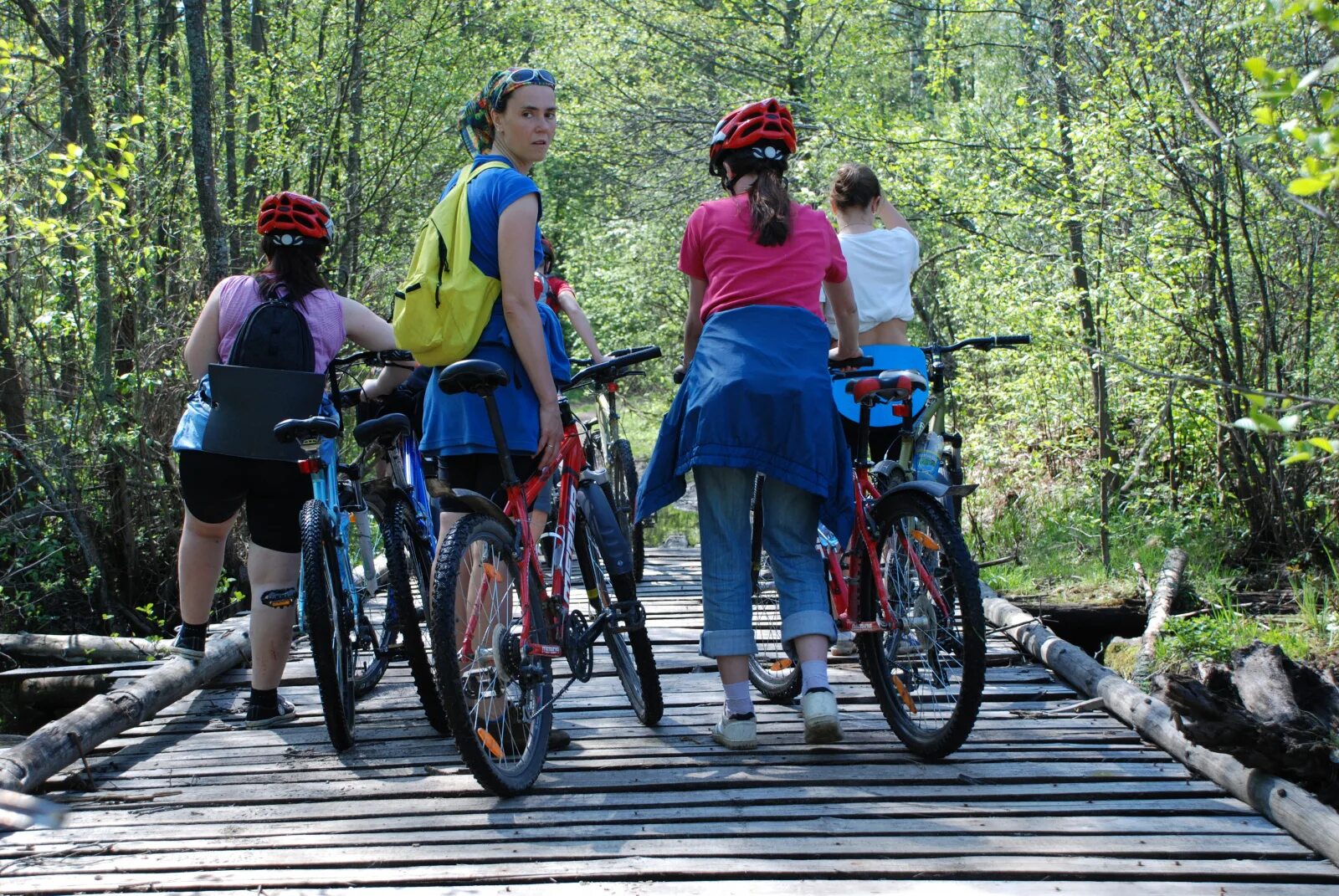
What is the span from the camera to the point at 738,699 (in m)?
4.48

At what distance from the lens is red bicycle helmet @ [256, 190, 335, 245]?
496 cm

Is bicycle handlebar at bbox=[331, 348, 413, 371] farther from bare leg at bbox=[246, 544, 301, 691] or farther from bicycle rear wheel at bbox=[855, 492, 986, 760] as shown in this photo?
bicycle rear wheel at bbox=[855, 492, 986, 760]

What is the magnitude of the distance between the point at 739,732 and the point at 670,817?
68 centimetres

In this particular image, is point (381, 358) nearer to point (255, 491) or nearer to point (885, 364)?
point (255, 491)

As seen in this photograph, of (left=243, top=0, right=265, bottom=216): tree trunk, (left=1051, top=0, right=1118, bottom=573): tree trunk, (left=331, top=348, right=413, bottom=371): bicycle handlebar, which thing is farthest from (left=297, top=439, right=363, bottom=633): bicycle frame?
(left=243, top=0, right=265, bottom=216): tree trunk

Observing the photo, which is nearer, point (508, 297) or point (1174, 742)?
point (508, 297)

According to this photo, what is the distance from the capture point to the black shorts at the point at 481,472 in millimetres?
4297

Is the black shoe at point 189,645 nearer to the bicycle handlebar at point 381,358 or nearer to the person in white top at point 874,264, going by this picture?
the bicycle handlebar at point 381,358

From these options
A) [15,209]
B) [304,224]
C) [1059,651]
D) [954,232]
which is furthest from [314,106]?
[1059,651]

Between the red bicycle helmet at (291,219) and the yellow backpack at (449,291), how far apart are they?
99 centimetres

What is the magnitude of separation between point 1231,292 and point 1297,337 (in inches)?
28.4

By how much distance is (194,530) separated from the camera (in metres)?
5.20

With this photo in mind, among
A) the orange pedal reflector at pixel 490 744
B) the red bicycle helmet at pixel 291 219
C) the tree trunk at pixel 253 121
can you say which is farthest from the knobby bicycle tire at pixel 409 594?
the tree trunk at pixel 253 121

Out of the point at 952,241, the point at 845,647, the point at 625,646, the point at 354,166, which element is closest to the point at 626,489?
the point at 845,647
